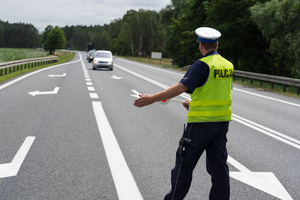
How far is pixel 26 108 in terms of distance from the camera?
888 cm

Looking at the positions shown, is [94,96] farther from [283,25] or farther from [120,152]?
[283,25]

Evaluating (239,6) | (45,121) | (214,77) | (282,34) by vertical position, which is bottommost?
(45,121)

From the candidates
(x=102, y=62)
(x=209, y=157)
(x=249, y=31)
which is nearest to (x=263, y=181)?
(x=209, y=157)

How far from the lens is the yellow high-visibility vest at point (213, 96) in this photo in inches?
116

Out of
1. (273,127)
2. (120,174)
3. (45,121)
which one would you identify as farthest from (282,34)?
(120,174)

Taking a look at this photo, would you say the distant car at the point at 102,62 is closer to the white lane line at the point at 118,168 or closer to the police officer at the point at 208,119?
the white lane line at the point at 118,168

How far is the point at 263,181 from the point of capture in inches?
165

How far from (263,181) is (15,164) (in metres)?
3.31

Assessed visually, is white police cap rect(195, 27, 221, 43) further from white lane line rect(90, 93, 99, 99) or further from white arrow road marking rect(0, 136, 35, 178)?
white lane line rect(90, 93, 99, 99)

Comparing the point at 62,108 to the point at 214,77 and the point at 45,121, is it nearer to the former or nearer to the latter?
the point at 45,121

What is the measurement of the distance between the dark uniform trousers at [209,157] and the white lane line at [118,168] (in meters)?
0.72

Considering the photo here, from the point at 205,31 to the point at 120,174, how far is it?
7.27 feet

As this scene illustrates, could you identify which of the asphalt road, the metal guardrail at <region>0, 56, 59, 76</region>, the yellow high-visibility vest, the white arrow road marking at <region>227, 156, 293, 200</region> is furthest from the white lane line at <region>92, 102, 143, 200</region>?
the metal guardrail at <region>0, 56, 59, 76</region>

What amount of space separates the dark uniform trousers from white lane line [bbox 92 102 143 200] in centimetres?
72
